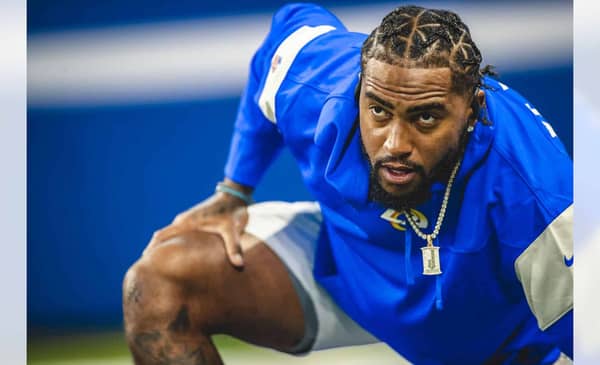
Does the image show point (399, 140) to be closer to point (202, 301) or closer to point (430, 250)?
point (430, 250)

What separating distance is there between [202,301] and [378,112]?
1.55ft

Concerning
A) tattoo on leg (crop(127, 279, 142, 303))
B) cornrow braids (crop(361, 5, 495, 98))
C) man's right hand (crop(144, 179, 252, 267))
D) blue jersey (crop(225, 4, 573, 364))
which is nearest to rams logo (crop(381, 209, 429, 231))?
blue jersey (crop(225, 4, 573, 364))

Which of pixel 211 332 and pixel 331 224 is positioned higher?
pixel 331 224

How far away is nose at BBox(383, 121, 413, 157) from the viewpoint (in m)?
1.37

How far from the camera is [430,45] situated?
1.34 metres

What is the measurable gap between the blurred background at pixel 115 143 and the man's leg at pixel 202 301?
84 mm

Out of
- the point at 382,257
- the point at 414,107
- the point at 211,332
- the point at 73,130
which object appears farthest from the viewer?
the point at 73,130

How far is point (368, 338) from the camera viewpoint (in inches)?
69.0

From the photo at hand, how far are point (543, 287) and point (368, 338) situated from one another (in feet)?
1.34

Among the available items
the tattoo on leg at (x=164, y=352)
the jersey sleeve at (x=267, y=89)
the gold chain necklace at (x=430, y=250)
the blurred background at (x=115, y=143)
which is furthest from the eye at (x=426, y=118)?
the tattoo on leg at (x=164, y=352)

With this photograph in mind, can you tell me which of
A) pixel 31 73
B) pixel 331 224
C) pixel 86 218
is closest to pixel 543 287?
pixel 331 224

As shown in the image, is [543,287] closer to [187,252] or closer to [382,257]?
[382,257]

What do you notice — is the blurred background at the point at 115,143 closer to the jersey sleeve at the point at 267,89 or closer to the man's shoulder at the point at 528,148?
the jersey sleeve at the point at 267,89

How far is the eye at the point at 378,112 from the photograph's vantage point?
4.55 ft
